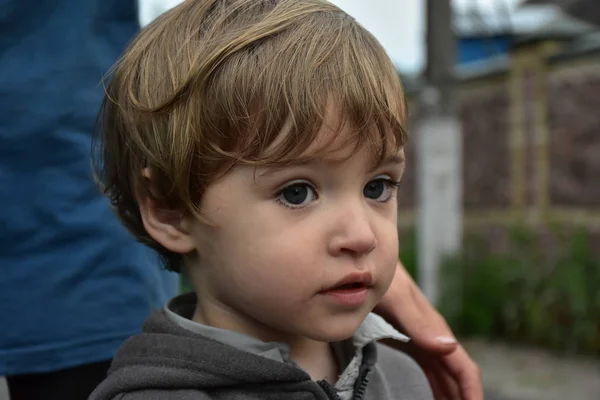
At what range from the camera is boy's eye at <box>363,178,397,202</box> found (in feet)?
4.08

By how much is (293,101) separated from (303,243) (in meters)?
0.20

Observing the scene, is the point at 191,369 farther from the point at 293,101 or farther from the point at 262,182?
the point at 293,101

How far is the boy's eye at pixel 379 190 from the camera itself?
4.08 ft

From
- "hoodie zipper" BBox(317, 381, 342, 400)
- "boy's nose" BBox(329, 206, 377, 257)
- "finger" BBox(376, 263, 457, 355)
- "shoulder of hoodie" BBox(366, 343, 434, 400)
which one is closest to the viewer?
"boy's nose" BBox(329, 206, 377, 257)

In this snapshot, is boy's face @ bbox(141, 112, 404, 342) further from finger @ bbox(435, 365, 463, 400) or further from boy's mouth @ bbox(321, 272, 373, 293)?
finger @ bbox(435, 365, 463, 400)

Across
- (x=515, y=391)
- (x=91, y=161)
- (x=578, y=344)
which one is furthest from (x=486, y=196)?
(x=91, y=161)

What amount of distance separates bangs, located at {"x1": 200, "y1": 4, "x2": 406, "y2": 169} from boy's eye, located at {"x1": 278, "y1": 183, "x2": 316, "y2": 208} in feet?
0.14

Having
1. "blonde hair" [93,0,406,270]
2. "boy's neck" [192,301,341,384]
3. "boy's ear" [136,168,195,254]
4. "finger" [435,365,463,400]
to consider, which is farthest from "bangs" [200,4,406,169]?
"finger" [435,365,463,400]

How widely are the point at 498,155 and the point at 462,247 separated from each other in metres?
0.77

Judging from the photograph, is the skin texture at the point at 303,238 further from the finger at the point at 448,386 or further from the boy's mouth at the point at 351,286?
the finger at the point at 448,386

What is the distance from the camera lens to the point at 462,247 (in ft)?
20.3

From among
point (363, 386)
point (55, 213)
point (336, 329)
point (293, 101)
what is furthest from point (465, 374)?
point (55, 213)

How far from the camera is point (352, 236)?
1.16m

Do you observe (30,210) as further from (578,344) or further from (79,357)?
(578,344)
